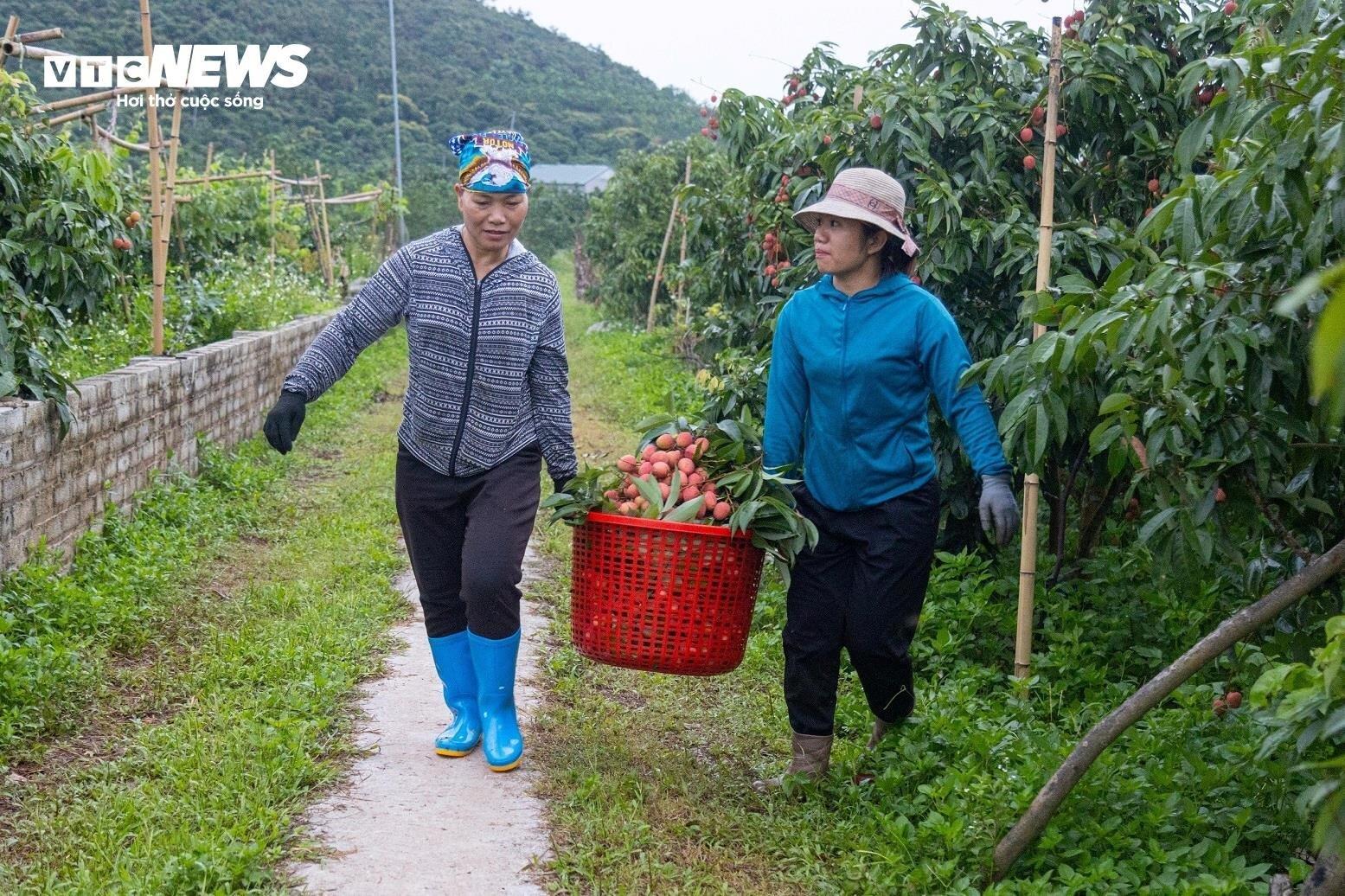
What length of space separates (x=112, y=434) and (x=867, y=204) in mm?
4380

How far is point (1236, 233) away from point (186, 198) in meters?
11.1

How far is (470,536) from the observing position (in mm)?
4160

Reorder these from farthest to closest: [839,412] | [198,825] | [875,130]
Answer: [875,130] → [839,412] → [198,825]

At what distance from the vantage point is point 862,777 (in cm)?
411

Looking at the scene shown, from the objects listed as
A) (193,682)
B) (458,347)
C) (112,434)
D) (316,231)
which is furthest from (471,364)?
(316,231)

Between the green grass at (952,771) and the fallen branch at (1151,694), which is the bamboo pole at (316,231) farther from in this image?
the fallen branch at (1151,694)

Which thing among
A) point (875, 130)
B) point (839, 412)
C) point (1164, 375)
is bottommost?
point (839, 412)

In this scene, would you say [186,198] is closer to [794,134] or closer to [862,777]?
[794,134]

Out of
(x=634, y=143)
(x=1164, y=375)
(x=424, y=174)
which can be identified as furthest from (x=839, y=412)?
(x=634, y=143)

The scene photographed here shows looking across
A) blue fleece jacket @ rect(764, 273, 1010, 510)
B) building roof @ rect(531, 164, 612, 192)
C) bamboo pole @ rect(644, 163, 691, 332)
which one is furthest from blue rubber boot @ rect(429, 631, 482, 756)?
building roof @ rect(531, 164, 612, 192)

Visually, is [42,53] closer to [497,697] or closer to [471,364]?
[471,364]

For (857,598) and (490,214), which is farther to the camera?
(490,214)

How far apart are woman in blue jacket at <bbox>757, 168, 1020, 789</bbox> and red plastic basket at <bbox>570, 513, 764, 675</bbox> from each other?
28cm

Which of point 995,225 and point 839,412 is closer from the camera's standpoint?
point 839,412
